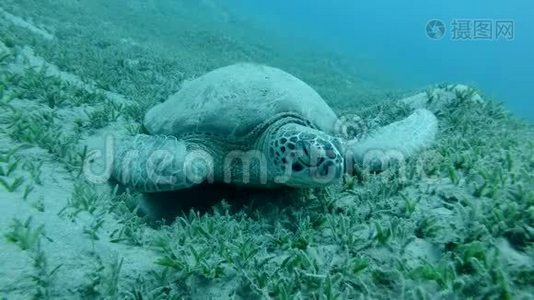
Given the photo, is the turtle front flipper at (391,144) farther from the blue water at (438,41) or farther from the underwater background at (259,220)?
the blue water at (438,41)

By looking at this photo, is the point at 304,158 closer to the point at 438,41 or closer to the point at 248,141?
the point at 248,141

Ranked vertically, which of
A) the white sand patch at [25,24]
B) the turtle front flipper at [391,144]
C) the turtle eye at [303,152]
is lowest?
the turtle eye at [303,152]

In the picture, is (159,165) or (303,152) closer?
(303,152)

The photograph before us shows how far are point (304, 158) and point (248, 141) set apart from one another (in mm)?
736

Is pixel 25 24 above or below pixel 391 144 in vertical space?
above

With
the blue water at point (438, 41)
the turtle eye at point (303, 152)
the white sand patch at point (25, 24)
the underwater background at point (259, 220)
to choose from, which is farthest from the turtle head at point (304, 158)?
the blue water at point (438, 41)

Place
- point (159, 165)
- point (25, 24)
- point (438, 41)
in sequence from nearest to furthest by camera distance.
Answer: point (159, 165)
point (25, 24)
point (438, 41)

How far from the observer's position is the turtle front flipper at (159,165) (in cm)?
306

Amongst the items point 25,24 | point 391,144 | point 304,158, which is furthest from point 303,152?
point 25,24

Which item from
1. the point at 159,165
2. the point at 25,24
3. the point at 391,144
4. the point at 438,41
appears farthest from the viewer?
the point at 438,41

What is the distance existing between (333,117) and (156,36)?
39.0 feet

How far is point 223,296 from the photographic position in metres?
2.10

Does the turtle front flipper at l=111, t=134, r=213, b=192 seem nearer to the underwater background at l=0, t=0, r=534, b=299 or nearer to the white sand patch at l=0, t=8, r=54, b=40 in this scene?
the underwater background at l=0, t=0, r=534, b=299

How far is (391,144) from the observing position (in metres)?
3.55
